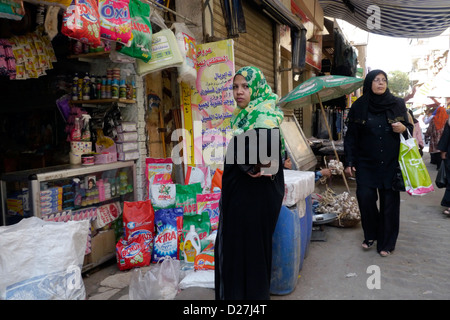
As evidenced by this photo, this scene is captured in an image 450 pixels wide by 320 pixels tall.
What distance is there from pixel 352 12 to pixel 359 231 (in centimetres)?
725

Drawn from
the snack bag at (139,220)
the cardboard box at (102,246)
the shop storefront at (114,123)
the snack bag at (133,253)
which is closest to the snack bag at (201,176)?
the shop storefront at (114,123)

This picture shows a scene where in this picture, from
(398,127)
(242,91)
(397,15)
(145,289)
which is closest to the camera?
(242,91)

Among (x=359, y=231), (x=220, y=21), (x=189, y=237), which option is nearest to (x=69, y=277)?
(x=189, y=237)

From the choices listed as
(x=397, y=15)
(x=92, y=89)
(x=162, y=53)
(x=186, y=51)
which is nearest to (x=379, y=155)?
(x=186, y=51)

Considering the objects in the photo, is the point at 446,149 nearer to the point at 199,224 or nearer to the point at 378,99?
the point at 378,99

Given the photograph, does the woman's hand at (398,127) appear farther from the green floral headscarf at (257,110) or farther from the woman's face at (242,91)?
the woman's face at (242,91)

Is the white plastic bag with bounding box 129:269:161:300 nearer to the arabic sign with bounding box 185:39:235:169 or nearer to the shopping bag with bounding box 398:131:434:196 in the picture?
the arabic sign with bounding box 185:39:235:169

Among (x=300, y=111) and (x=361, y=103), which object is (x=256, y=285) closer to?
(x=361, y=103)

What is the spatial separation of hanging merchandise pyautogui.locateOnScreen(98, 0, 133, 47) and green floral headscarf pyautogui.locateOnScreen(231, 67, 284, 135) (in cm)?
120

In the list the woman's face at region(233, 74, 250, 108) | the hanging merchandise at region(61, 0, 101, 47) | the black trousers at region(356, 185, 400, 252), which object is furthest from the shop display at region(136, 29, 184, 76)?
the black trousers at region(356, 185, 400, 252)

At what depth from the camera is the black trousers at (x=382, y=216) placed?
3531mm

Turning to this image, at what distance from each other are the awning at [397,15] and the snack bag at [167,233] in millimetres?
7357

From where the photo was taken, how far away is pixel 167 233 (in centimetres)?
342

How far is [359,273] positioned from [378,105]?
5.63 ft
